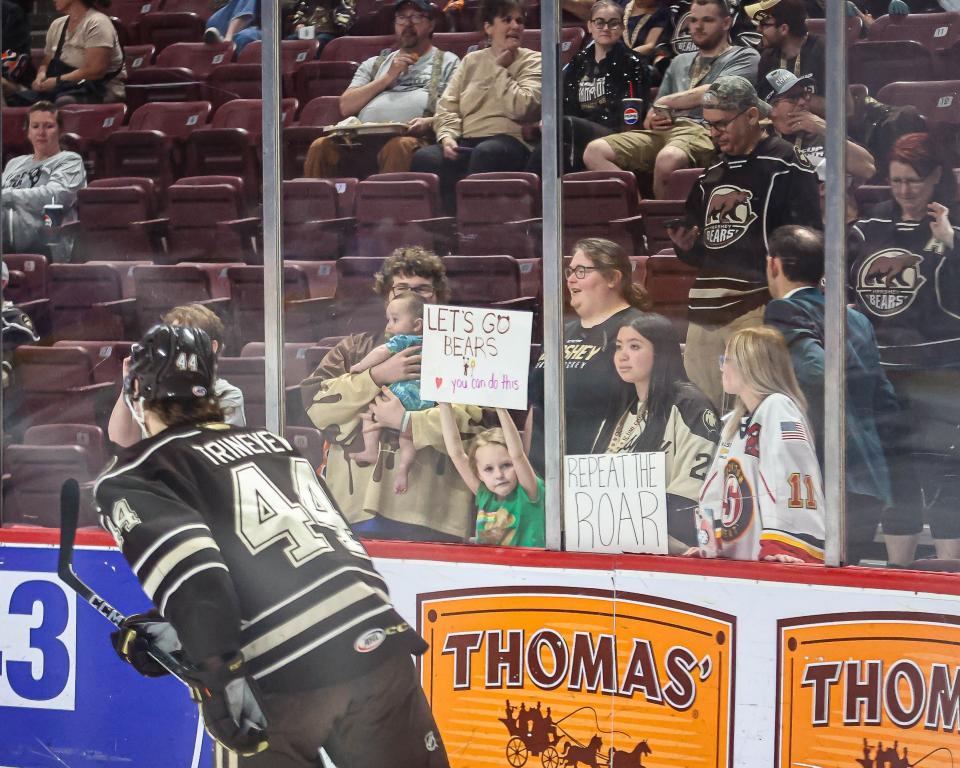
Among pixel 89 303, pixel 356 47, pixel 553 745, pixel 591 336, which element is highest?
pixel 356 47

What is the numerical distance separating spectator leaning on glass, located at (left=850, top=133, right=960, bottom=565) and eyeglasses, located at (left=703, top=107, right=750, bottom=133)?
44 cm

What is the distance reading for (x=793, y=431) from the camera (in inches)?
148

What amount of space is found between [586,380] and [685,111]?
0.81 metres

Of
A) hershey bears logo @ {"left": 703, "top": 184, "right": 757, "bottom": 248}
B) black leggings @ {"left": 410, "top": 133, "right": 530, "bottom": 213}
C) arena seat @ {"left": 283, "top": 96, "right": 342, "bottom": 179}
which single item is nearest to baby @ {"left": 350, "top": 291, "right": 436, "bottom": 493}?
black leggings @ {"left": 410, "top": 133, "right": 530, "bottom": 213}

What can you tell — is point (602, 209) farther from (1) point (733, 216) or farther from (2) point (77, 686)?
(2) point (77, 686)

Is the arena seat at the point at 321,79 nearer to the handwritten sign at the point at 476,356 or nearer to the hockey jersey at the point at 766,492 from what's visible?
the handwritten sign at the point at 476,356

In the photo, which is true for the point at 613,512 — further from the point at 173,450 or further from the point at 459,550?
the point at 173,450

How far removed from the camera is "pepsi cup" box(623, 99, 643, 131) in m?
3.90

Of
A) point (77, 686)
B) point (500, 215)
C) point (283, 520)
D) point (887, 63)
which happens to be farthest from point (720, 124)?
point (77, 686)

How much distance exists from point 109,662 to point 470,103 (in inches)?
82.1

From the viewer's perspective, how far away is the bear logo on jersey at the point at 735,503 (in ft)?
12.4

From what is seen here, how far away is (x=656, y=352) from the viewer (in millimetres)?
3922

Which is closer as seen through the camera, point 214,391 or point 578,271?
point 578,271

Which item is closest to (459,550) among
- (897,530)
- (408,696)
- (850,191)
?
(408,696)
